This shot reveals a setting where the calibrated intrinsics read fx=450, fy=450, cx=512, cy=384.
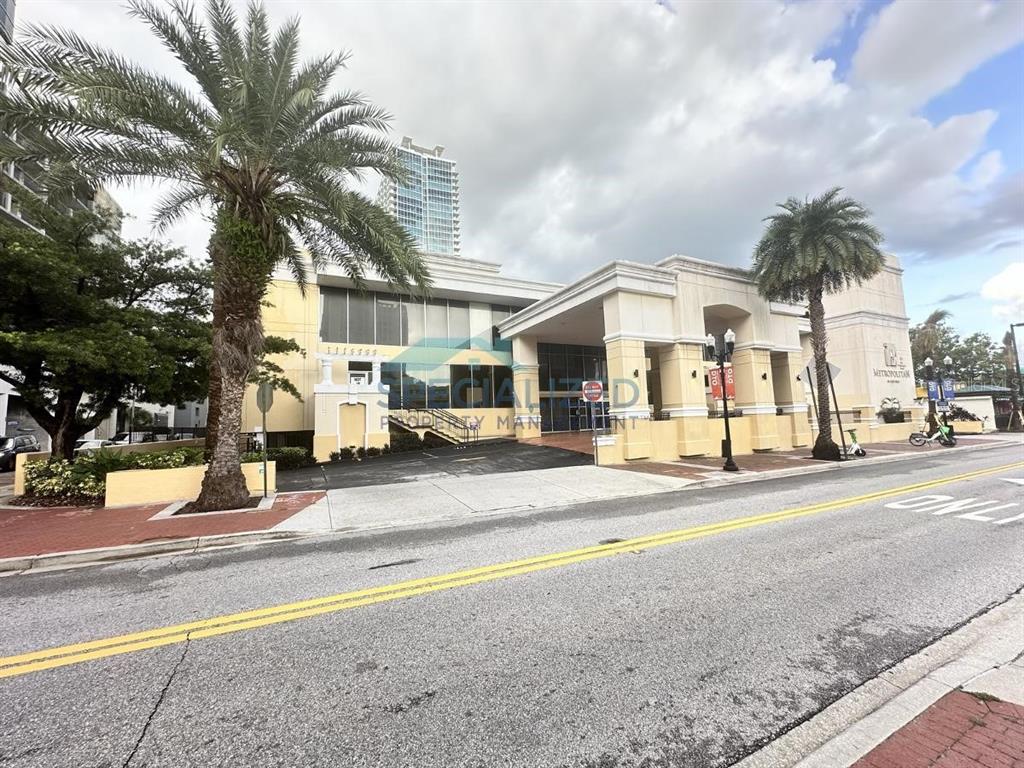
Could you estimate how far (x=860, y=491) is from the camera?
10.1 metres

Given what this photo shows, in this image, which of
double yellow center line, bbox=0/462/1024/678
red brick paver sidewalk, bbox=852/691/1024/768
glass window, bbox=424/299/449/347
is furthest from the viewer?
glass window, bbox=424/299/449/347

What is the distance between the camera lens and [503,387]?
30406 millimetres

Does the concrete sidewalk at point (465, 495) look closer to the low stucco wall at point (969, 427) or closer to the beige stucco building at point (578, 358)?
the beige stucco building at point (578, 358)

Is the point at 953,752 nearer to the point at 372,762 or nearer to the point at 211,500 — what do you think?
the point at 372,762

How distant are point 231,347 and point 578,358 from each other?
23.6 m

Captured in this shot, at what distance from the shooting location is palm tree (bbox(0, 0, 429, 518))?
28.8ft

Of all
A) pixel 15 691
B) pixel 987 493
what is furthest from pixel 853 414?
pixel 15 691

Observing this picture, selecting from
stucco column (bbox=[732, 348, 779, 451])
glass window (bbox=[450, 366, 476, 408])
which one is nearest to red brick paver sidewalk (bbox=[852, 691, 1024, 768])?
stucco column (bbox=[732, 348, 779, 451])

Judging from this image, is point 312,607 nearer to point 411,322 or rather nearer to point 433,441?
point 433,441

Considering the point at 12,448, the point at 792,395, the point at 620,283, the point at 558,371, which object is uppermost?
the point at 620,283

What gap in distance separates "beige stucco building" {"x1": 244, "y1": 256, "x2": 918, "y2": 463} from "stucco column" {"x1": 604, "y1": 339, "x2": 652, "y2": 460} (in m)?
0.05

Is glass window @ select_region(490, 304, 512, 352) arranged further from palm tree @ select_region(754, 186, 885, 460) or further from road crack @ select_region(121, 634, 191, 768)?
road crack @ select_region(121, 634, 191, 768)

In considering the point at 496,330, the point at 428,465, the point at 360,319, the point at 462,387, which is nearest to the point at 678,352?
the point at 428,465

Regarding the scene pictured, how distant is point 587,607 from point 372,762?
2412mm
